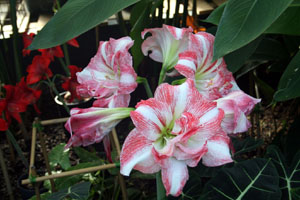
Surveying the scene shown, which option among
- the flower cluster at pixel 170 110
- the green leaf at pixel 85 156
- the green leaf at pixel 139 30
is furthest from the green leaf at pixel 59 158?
the flower cluster at pixel 170 110

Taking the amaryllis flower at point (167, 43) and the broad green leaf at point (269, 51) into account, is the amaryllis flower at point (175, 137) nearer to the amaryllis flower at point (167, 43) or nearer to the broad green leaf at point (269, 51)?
the amaryllis flower at point (167, 43)

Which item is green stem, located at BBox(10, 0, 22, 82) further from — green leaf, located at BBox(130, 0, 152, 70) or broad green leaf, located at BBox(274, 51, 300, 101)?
broad green leaf, located at BBox(274, 51, 300, 101)

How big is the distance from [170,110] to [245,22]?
0.56ft

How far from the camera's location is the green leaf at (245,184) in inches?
28.6

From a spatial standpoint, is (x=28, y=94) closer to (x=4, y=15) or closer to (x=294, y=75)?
(x=294, y=75)

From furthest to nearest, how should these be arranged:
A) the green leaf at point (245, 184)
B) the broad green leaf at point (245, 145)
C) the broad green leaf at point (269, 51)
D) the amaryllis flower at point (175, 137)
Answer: the broad green leaf at point (269, 51) < the broad green leaf at point (245, 145) < the green leaf at point (245, 184) < the amaryllis flower at point (175, 137)

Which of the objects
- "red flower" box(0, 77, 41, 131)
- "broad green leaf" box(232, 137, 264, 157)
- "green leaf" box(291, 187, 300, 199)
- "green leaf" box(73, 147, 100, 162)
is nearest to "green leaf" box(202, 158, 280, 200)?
"green leaf" box(291, 187, 300, 199)

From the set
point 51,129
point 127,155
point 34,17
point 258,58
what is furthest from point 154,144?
point 34,17

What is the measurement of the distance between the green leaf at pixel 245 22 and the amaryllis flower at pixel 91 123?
6.8 inches

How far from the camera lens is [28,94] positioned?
1.33 m

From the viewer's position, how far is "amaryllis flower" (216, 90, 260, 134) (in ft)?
1.83

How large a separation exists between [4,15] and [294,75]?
82.6 inches

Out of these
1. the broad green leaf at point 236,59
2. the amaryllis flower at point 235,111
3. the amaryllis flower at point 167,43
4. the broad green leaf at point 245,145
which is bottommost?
the broad green leaf at point 245,145

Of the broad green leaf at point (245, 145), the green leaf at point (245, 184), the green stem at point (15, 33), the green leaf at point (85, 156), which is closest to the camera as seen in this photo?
the green leaf at point (245, 184)
